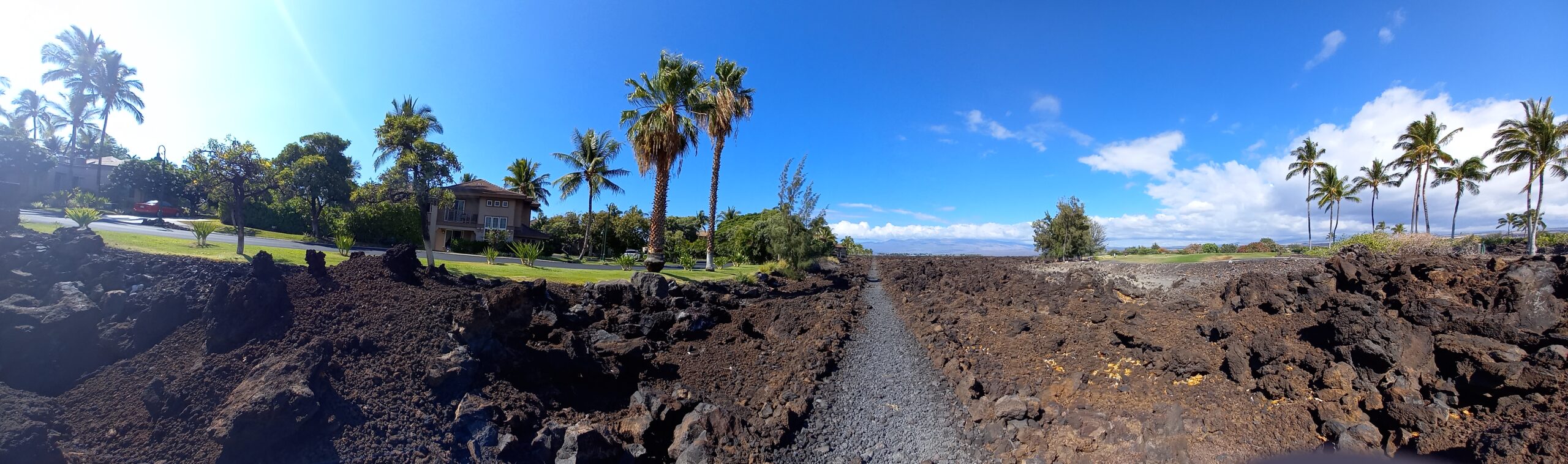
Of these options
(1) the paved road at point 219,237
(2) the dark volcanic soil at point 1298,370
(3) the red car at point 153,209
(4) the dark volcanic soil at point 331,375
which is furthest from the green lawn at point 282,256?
(3) the red car at point 153,209

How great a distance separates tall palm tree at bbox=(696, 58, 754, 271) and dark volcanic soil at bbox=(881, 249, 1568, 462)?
587 inches

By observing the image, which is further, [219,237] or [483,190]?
[483,190]

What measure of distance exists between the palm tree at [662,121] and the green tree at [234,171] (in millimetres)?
11714

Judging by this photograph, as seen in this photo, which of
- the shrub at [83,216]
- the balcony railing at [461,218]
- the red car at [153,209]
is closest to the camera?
the shrub at [83,216]

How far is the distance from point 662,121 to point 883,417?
57.6ft

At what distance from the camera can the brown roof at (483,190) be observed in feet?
122

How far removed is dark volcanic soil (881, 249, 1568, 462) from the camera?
4.55 metres

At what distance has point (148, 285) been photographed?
7.22 m

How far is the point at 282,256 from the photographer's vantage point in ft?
40.7

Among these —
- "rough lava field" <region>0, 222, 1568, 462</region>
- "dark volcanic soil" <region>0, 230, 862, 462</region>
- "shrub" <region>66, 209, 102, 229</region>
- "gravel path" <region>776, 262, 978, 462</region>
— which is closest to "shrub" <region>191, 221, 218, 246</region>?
"shrub" <region>66, 209, 102, 229</region>

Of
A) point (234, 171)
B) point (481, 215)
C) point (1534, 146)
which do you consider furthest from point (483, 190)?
point (1534, 146)

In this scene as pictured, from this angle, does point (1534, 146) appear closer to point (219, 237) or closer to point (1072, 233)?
point (1072, 233)

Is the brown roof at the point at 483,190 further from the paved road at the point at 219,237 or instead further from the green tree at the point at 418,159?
the green tree at the point at 418,159

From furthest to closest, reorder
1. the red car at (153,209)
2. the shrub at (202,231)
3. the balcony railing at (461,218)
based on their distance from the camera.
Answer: the balcony railing at (461,218), the red car at (153,209), the shrub at (202,231)
